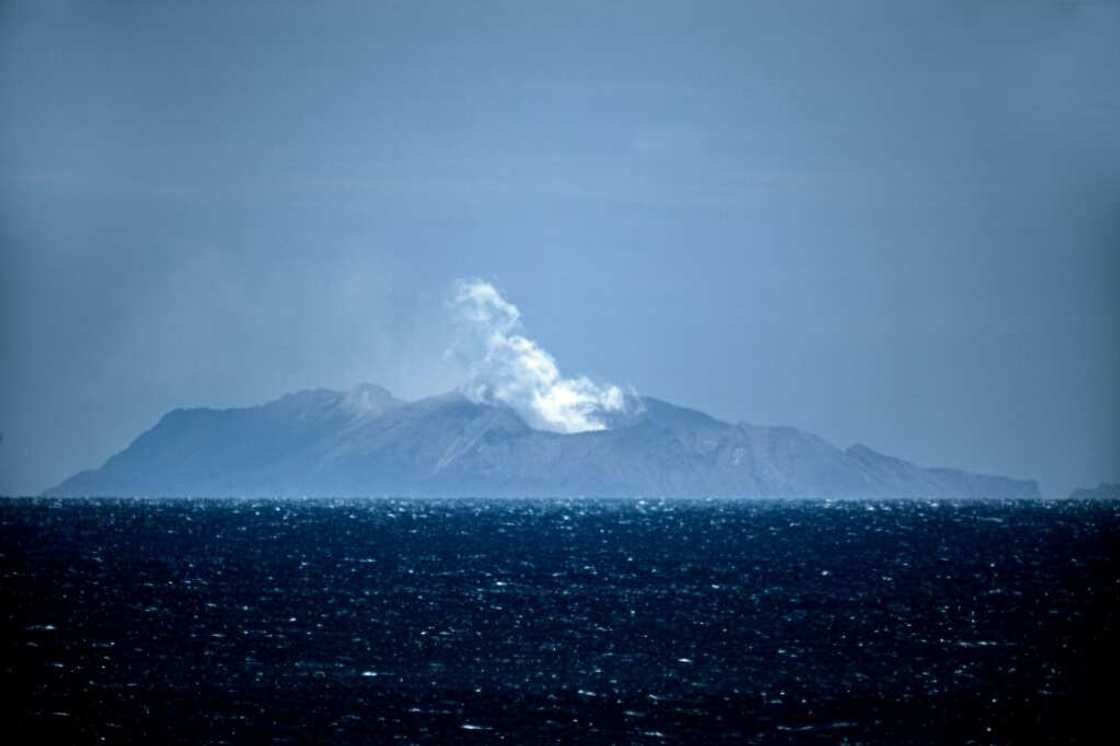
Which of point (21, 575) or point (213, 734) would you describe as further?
point (21, 575)

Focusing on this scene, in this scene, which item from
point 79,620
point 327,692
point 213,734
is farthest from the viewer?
point 79,620

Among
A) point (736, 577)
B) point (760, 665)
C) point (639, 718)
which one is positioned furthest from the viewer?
point (736, 577)

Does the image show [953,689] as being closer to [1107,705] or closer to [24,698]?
[1107,705]

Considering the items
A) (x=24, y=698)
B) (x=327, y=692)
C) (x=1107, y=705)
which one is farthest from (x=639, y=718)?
(x=24, y=698)

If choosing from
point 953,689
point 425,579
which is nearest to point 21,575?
point 425,579

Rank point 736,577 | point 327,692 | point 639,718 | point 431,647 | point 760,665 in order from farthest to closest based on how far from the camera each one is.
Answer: point 736,577, point 431,647, point 760,665, point 327,692, point 639,718

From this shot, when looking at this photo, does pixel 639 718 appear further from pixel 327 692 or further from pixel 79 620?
pixel 79 620
